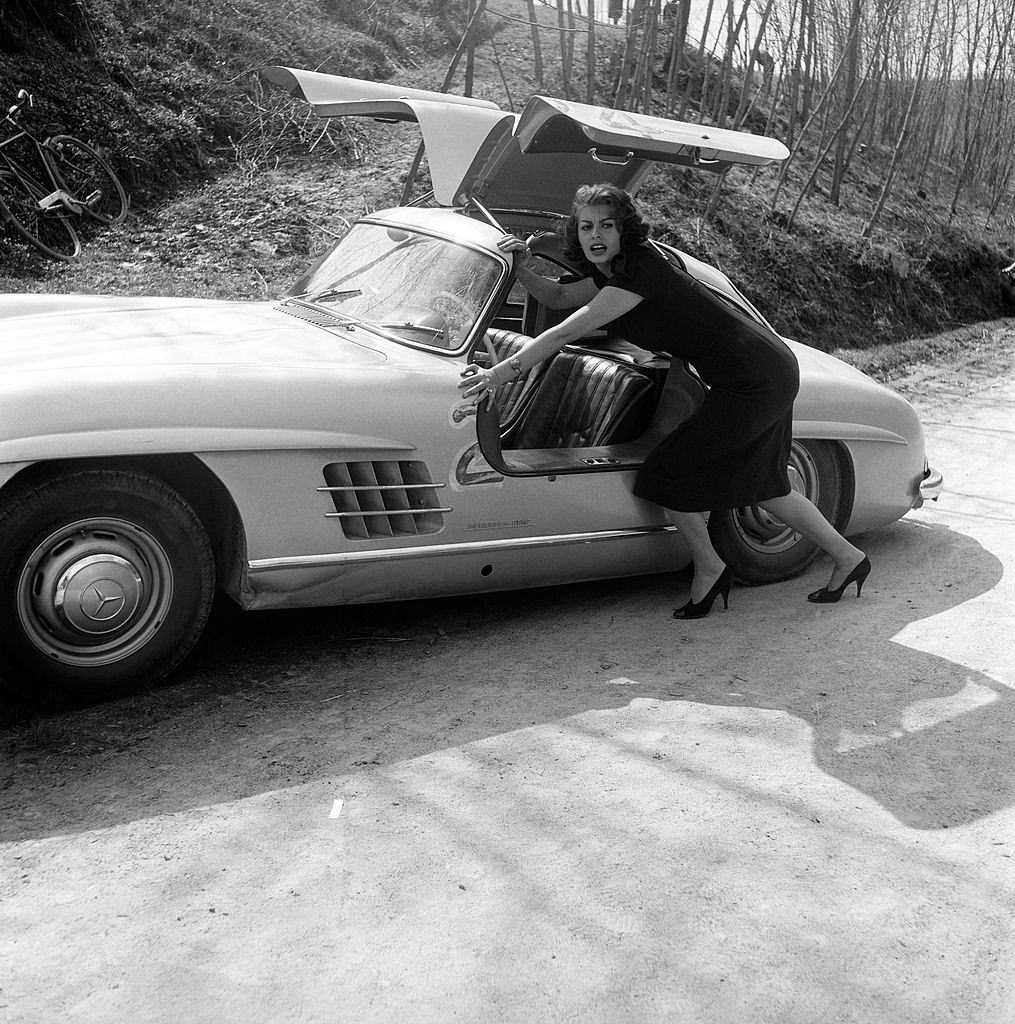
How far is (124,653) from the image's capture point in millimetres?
3410

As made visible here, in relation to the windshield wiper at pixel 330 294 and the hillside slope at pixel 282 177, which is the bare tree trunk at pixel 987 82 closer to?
the hillside slope at pixel 282 177

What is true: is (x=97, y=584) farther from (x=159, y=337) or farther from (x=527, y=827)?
(x=527, y=827)

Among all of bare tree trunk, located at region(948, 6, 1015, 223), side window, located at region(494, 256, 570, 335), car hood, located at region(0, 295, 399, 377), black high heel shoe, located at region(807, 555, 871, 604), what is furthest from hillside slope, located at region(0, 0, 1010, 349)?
black high heel shoe, located at region(807, 555, 871, 604)

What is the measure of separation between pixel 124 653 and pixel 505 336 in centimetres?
221

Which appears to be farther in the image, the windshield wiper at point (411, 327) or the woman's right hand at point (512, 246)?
the woman's right hand at point (512, 246)

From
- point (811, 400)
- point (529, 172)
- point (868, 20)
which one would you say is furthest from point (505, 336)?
point (868, 20)

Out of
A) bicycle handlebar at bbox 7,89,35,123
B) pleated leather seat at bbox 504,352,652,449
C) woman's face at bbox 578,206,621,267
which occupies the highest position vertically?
bicycle handlebar at bbox 7,89,35,123

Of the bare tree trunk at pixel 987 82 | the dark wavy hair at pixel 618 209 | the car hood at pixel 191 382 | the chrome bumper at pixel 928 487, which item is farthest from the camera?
the bare tree trunk at pixel 987 82

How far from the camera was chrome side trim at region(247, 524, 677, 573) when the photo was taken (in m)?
3.58

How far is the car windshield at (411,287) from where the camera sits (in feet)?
13.7

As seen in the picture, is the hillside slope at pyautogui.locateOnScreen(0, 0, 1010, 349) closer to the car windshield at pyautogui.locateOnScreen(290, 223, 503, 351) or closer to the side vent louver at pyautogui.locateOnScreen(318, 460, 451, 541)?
the car windshield at pyautogui.locateOnScreen(290, 223, 503, 351)

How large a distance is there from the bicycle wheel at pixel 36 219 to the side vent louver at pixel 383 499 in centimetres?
681

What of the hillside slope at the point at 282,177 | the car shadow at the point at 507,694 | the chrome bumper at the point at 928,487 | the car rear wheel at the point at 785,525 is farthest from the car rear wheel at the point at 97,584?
the hillside slope at the point at 282,177

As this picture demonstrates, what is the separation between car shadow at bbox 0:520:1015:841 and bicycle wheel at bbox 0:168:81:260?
21.5ft
